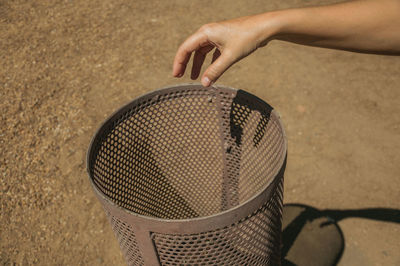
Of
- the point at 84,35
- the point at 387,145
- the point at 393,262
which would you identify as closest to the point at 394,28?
the point at 393,262

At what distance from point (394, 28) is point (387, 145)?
1.69 m

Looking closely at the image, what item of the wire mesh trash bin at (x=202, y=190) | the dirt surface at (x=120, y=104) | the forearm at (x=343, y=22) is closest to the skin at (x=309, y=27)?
the forearm at (x=343, y=22)

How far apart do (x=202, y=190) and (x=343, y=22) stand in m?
1.18

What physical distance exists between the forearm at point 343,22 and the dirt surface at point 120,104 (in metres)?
1.39

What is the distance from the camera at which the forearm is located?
1.11 meters

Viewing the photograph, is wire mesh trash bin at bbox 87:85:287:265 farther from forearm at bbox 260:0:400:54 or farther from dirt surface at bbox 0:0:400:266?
dirt surface at bbox 0:0:400:266

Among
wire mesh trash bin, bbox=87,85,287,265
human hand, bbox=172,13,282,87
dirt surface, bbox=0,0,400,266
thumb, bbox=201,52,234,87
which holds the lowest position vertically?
dirt surface, bbox=0,0,400,266

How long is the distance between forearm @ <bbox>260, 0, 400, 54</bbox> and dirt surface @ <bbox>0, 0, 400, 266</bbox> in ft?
4.57

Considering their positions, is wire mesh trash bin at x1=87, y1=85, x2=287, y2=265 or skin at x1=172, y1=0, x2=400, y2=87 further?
skin at x1=172, y1=0, x2=400, y2=87

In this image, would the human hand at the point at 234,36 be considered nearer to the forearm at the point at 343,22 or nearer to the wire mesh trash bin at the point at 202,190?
the forearm at the point at 343,22

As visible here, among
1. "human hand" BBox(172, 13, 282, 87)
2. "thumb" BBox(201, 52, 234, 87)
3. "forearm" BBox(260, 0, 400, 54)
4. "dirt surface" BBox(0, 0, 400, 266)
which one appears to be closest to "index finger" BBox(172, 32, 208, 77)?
"human hand" BBox(172, 13, 282, 87)

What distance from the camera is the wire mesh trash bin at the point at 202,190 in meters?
0.96

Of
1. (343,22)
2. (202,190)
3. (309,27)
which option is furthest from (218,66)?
(202,190)

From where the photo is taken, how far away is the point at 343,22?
1.13 meters
